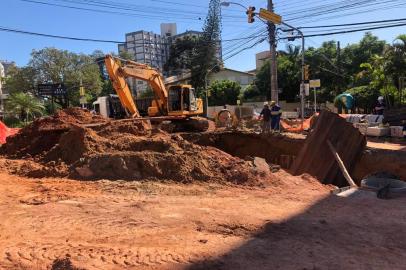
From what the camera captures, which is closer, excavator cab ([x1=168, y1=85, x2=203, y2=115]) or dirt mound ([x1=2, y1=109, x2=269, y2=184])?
dirt mound ([x1=2, y1=109, x2=269, y2=184])

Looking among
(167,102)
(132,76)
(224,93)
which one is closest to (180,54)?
(224,93)

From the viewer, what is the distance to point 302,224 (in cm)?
704

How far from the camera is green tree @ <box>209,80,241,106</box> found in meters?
59.8

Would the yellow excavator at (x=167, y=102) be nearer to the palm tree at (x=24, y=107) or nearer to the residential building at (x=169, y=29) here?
the palm tree at (x=24, y=107)

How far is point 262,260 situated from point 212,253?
62 cm

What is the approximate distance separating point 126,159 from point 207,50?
1929 inches

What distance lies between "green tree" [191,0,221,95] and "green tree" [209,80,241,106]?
2.09m

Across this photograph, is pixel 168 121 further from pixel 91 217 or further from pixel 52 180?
pixel 91 217

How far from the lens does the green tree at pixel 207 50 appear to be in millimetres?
57906

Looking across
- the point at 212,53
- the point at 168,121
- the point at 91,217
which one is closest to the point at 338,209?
the point at 91,217

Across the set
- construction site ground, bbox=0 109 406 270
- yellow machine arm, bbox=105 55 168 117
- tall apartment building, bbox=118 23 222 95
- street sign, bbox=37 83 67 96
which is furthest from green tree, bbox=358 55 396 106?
street sign, bbox=37 83 67 96

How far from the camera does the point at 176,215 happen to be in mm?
7375

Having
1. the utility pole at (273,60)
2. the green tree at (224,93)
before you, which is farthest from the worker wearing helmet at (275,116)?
the green tree at (224,93)

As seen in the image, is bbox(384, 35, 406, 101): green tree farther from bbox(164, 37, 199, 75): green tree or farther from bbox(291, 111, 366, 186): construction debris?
bbox(164, 37, 199, 75): green tree
